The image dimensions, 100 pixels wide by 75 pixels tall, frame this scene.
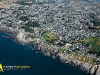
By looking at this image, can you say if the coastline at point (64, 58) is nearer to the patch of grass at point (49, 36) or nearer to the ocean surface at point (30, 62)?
the ocean surface at point (30, 62)

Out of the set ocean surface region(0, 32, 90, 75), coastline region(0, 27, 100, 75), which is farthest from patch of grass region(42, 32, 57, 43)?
ocean surface region(0, 32, 90, 75)

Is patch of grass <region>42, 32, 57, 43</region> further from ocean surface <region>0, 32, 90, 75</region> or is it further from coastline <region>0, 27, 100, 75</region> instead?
ocean surface <region>0, 32, 90, 75</region>

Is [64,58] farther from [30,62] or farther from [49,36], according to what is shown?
[49,36]

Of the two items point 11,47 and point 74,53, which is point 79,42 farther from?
point 11,47

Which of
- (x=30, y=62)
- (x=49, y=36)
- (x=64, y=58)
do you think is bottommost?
(x=30, y=62)

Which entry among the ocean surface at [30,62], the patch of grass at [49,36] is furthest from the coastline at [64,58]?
the patch of grass at [49,36]

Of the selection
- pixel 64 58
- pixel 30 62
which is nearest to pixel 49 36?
pixel 64 58
